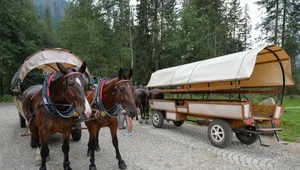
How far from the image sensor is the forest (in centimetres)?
1812

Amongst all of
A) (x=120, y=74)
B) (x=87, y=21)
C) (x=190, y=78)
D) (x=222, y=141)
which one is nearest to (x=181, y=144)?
(x=222, y=141)

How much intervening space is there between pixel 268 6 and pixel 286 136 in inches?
618

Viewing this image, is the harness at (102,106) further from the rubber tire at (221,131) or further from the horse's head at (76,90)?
the rubber tire at (221,131)

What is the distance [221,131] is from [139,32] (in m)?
20.0

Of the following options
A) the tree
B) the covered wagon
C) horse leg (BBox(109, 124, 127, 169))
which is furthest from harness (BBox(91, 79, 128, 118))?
the tree

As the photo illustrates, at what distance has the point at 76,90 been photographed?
9.13 feet

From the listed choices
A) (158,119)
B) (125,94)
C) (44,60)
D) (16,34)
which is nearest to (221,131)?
(158,119)

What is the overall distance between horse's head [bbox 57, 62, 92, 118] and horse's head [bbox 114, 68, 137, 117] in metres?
0.77

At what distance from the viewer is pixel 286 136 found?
684 cm

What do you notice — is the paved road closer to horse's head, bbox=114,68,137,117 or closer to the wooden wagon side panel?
the wooden wagon side panel

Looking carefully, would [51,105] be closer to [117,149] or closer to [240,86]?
[117,149]

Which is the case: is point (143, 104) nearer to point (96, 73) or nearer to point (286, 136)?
point (286, 136)

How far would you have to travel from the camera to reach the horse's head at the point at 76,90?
8.94 feet

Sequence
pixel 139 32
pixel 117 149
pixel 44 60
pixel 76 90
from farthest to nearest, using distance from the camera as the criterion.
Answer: pixel 139 32
pixel 44 60
pixel 117 149
pixel 76 90
